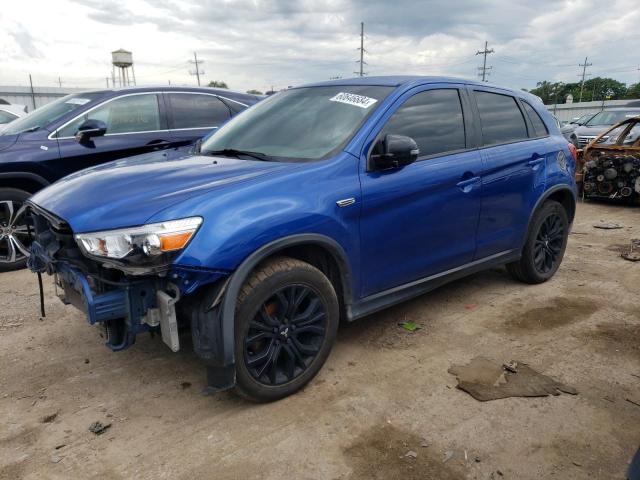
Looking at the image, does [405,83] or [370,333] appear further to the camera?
[370,333]

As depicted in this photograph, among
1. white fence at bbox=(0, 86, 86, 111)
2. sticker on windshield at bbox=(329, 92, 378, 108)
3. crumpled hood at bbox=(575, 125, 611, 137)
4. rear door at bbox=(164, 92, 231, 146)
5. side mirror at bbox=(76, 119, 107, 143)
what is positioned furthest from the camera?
white fence at bbox=(0, 86, 86, 111)

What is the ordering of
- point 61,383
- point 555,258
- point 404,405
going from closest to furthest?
point 404,405, point 61,383, point 555,258

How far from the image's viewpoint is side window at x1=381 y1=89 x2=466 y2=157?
11.2ft

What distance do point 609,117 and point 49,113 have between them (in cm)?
1417

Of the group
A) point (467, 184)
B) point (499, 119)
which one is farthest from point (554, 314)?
point (499, 119)

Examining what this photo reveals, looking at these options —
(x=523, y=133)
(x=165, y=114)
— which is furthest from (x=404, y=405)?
(x=165, y=114)

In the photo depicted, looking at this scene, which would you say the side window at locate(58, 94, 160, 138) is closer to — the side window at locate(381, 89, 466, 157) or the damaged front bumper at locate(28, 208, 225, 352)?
the damaged front bumper at locate(28, 208, 225, 352)

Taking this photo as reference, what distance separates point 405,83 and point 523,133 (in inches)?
58.1

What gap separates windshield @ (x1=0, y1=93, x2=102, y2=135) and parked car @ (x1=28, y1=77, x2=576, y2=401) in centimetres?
236

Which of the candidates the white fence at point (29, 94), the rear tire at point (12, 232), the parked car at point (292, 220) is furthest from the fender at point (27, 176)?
the white fence at point (29, 94)

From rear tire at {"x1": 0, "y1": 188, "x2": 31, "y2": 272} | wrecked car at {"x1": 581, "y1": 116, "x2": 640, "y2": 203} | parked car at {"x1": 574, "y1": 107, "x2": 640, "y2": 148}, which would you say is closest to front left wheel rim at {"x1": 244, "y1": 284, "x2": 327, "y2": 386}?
rear tire at {"x1": 0, "y1": 188, "x2": 31, "y2": 272}

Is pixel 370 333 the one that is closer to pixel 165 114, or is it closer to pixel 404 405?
pixel 404 405

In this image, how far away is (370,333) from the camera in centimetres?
379

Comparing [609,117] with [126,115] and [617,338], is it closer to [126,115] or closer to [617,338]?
[617,338]
